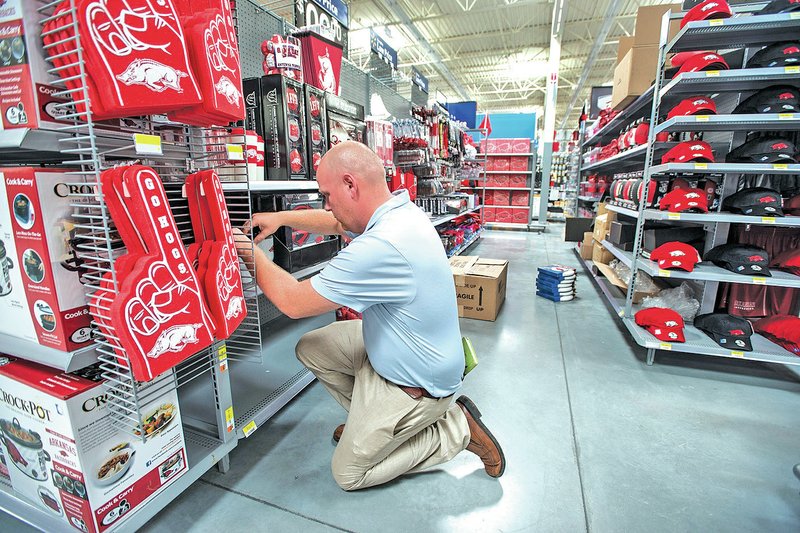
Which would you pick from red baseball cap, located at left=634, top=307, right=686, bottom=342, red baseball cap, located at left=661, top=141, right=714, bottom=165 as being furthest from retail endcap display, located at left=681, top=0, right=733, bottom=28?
red baseball cap, located at left=634, top=307, right=686, bottom=342

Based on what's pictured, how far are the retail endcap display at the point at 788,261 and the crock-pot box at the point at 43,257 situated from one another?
3.80 meters

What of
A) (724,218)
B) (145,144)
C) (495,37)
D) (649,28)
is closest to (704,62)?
(724,218)

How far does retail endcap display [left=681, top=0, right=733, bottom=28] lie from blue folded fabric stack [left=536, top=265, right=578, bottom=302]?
2352mm

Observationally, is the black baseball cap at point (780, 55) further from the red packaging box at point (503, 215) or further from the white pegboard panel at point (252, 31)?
the red packaging box at point (503, 215)

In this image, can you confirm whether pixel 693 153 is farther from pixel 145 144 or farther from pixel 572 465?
pixel 145 144

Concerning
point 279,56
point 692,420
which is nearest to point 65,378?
point 279,56

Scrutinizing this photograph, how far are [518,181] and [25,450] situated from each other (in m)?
9.93

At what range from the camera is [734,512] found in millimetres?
1437

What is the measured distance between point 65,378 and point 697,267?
3.46 meters

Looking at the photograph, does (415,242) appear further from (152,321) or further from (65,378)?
(65,378)

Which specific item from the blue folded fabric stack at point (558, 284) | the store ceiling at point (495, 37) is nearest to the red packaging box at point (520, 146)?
the store ceiling at point (495, 37)

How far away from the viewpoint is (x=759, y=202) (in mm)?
2430

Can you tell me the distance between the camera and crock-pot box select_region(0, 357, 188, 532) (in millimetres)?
1046

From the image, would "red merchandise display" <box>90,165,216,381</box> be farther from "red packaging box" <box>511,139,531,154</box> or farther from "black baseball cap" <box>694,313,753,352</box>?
"red packaging box" <box>511,139,531,154</box>
